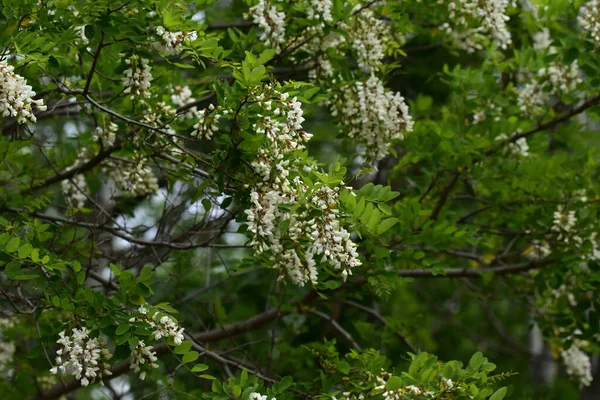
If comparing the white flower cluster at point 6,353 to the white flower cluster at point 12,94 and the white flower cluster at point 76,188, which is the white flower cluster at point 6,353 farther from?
the white flower cluster at point 12,94

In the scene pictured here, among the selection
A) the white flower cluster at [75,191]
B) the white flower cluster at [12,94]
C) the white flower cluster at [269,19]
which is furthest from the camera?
the white flower cluster at [75,191]

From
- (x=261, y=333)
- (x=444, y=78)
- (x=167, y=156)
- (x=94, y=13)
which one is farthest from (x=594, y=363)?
(x=94, y=13)

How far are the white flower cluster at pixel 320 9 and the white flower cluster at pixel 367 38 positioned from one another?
36 centimetres

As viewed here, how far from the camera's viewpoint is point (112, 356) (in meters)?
3.61

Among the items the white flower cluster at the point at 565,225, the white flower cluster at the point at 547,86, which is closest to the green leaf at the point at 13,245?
the white flower cluster at the point at 565,225

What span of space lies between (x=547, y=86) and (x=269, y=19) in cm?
225

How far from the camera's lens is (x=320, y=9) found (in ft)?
14.0

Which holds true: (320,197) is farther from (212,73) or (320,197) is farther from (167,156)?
(212,73)

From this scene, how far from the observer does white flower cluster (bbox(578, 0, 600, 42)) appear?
4684 millimetres

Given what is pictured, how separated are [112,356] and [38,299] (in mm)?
965

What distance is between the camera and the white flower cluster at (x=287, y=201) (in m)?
3.30

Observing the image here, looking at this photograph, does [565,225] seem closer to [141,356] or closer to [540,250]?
[540,250]

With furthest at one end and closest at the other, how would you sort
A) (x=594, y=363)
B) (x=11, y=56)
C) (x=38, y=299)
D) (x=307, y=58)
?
(x=594, y=363) < (x=307, y=58) < (x=38, y=299) < (x=11, y=56)

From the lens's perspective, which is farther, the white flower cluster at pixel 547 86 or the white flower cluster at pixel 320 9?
the white flower cluster at pixel 547 86
